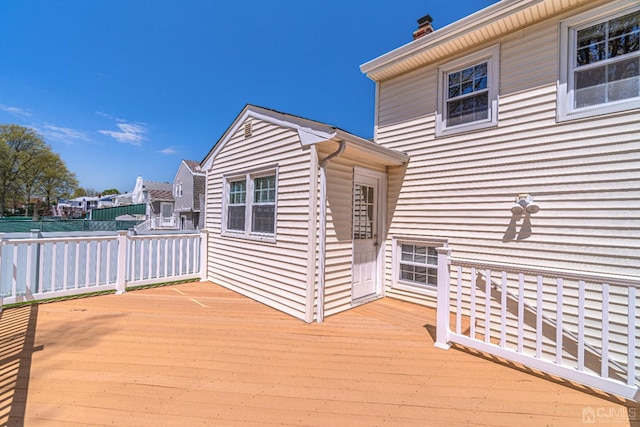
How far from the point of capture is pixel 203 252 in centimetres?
602

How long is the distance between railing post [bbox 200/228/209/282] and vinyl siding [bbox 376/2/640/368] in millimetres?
4180

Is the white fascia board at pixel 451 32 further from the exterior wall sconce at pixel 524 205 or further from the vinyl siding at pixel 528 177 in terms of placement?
the exterior wall sconce at pixel 524 205

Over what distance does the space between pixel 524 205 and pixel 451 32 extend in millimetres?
2819

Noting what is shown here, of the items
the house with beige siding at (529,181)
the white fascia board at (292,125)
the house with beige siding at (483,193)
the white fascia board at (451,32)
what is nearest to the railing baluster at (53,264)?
the house with beige siding at (483,193)

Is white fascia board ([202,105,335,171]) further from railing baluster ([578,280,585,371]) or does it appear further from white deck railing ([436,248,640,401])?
railing baluster ([578,280,585,371])

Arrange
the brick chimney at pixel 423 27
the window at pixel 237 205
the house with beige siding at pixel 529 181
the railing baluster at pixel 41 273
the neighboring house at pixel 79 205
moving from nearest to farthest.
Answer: the house with beige siding at pixel 529 181
the railing baluster at pixel 41 273
the brick chimney at pixel 423 27
the window at pixel 237 205
the neighboring house at pixel 79 205

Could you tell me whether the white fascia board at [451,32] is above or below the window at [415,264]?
above

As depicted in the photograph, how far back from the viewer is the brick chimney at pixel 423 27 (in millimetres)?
4570

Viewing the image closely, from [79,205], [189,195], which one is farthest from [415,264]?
[79,205]

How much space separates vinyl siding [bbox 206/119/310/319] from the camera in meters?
3.80

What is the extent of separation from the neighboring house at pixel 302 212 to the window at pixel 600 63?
2262 millimetres

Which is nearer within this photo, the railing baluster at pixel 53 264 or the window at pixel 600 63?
the window at pixel 600 63

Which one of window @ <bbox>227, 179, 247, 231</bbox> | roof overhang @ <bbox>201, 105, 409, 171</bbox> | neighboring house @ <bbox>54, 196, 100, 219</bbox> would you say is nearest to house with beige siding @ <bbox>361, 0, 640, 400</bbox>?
roof overhang @ <bbox>201, 105, 409, 171</bbox>

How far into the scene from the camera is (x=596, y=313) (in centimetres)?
296
